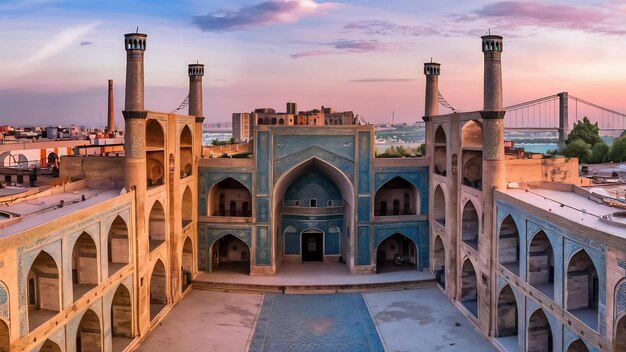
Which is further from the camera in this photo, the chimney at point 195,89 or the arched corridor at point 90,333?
the chimney at point 195,89

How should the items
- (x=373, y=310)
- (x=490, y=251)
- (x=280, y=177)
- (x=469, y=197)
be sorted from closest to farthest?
(x=490, y=251) → (x=469, y=197) → (x=373, y=310) → (x=280, y=177)

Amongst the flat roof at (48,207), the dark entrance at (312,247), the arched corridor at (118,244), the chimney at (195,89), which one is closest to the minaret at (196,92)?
the chimney at (195,89)

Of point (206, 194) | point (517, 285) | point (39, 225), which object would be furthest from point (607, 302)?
point (206, 194)

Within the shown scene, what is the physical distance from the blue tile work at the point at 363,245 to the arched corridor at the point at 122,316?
9.14m

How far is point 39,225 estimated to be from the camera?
989cm

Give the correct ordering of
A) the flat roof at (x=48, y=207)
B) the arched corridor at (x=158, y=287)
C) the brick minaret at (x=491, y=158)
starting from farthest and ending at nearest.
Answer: the arched corridor at (x=158, y=287) → the brick minaret at (x=491, y=158) → the flat roof at (x=48, y=207)

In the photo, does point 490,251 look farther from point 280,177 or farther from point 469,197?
point 280,177

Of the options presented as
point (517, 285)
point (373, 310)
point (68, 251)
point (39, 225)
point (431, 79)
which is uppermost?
point (431, 79)

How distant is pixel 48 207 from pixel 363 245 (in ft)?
38.3

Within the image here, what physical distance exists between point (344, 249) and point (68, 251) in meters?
12.9

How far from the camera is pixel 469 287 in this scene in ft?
56.7

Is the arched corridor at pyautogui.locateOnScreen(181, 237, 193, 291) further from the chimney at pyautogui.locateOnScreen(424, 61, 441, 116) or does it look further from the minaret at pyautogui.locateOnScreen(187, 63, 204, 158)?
the chimney at pyautogui.locateOnScreen(424, 61, 441, 116)

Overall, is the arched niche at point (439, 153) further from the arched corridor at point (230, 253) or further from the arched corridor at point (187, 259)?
the arched corridor at point (187, 259)

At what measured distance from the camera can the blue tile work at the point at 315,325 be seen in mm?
14891
